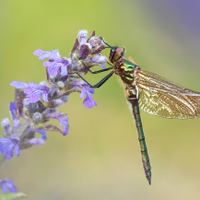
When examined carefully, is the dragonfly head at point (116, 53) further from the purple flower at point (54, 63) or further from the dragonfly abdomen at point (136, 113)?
the purple flower at point (54, 63)

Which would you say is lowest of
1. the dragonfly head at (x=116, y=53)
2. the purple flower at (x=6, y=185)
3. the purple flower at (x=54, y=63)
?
the purple flower at (x=6, y=185)

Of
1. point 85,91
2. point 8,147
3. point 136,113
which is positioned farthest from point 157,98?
point 8,147

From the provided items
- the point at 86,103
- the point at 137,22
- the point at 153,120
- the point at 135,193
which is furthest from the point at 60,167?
the point at 137,22

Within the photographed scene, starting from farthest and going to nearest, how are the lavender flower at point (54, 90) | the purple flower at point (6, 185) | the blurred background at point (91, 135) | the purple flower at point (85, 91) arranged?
the blurred background at point (91, 135), the purple flower at point (6, 185), the purple flower at point (85, 91), the lavender flower at point (54, 90)

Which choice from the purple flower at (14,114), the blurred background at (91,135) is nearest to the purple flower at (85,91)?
the purple flower at (14,114)

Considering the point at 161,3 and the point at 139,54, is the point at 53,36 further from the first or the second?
the point at 161,3

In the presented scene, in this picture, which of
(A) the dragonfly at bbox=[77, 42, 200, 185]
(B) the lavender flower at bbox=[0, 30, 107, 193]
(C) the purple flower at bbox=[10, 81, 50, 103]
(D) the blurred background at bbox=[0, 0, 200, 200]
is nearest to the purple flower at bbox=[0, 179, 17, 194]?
(B) the lavender flower at bbox=[0, 30, 107, 193]

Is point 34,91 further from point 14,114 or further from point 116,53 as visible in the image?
point 116,53
